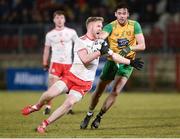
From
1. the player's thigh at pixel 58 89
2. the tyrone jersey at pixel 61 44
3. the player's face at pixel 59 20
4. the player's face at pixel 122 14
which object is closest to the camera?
the player's thigh at pixel 58 89

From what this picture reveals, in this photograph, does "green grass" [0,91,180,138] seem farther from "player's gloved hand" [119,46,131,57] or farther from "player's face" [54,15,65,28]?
"player's face" [54,15,65,28]

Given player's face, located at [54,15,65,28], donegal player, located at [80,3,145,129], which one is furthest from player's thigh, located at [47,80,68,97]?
player's face, located at [54,15,65,28]

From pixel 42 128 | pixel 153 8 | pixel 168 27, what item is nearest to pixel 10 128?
pixel 42 128

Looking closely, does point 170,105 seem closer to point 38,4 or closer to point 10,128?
point 10,128

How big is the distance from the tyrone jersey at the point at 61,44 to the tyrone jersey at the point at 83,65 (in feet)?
16.4

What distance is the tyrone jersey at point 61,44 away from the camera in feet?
56.3

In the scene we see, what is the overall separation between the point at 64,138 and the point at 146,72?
1673 centimetres

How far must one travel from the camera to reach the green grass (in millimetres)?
11922

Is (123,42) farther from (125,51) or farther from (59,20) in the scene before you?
(59,20)

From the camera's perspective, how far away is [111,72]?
13453mm

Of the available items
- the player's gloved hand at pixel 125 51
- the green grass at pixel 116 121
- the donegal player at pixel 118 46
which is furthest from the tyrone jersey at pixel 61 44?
the player's gloved hand at pixel 125 51

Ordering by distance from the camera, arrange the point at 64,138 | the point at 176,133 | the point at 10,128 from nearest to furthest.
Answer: the point at 64,138 < the point at 176,133 < the point at 10,128

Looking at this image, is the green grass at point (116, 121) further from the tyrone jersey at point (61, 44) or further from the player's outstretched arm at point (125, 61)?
the tyrone jersey at point (61, 44)

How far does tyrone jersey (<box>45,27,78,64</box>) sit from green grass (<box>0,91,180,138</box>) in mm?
1404
